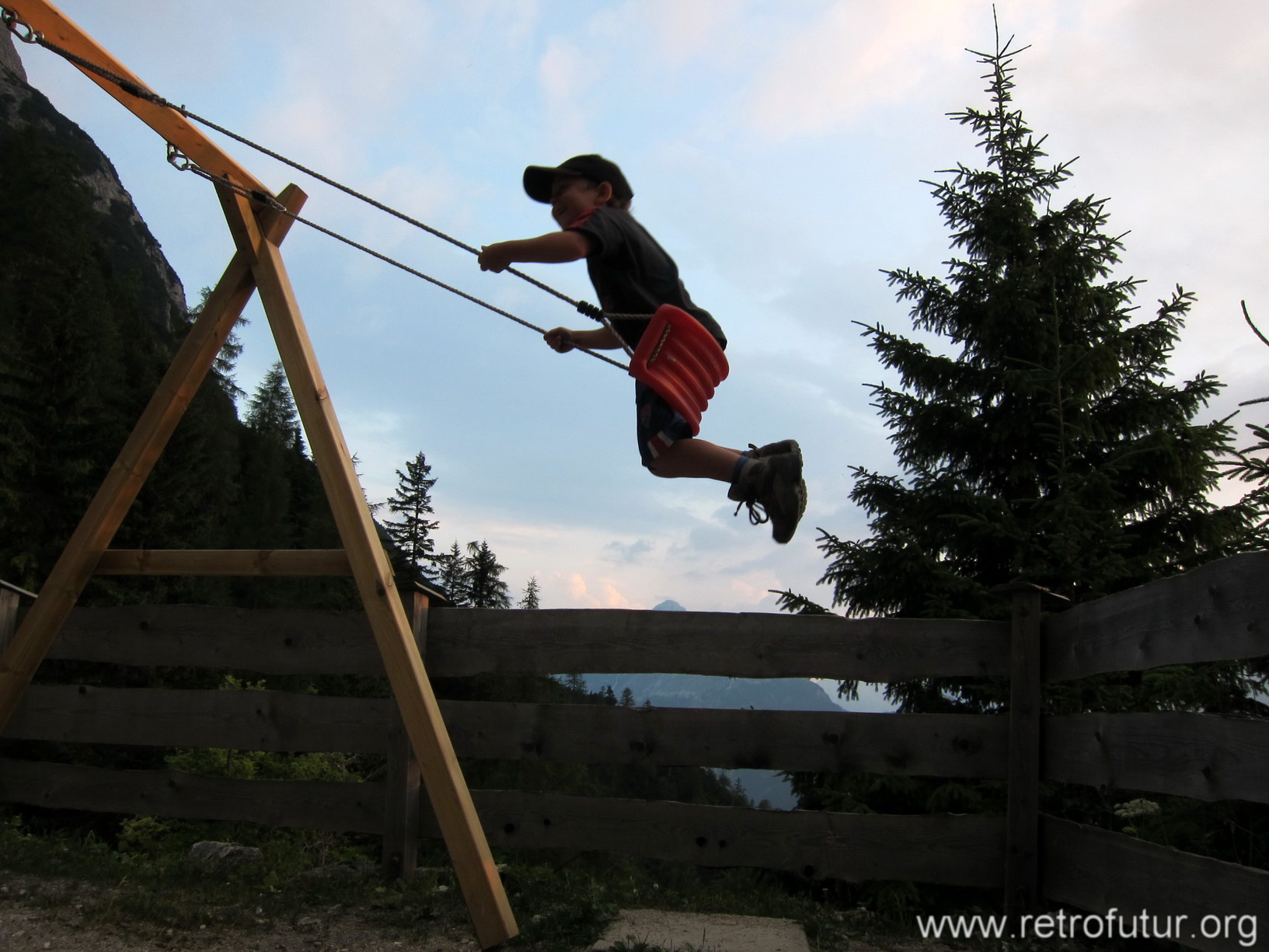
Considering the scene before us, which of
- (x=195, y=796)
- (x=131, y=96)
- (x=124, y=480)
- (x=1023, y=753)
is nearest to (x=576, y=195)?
(x=131, y=96)

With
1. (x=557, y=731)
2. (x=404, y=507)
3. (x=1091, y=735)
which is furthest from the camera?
(x=404, y=507)

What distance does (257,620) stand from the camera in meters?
4.61

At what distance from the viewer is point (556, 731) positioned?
13.9ft

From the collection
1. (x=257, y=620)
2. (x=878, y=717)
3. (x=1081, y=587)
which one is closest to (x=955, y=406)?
(x=1081, y=587)

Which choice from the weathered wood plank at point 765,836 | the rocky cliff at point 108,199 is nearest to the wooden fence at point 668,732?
the weathered wood plank at point 765,836

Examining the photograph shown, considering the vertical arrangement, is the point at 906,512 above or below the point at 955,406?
below

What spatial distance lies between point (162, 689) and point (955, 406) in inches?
276

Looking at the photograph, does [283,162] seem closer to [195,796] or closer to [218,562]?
[218,562]

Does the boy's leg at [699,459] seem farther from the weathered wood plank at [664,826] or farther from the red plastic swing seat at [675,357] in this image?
the weathered wood plank at [664,826]

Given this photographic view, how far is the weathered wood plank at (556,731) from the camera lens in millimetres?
3994

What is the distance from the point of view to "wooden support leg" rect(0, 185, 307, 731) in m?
3.77

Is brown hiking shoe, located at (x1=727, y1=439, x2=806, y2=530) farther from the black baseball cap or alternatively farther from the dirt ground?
the dirt ground

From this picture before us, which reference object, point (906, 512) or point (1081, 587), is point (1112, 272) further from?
point (1081, 587)

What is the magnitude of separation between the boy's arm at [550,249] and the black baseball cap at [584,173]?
1.23 feet
